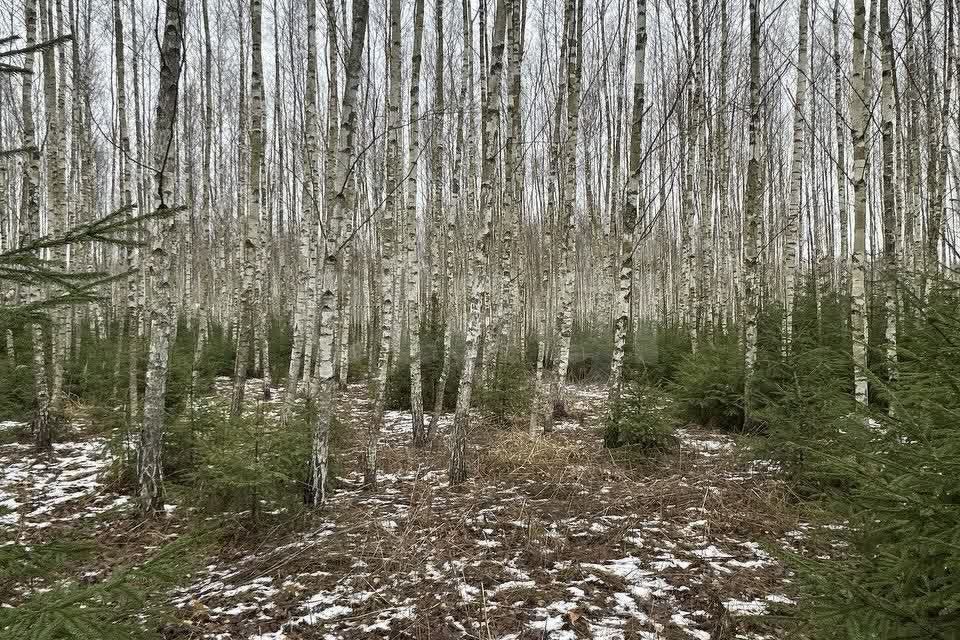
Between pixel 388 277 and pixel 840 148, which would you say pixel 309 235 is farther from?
pixel 840 148

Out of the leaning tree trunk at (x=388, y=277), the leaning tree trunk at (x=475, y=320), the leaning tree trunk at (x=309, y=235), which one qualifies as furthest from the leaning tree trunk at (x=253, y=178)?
the leaning tree trunk at (x=475, y=320)

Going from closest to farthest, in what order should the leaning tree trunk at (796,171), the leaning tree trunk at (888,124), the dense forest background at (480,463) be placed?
the dense forest background at (480,463), the leaning tree trunk at (888,124), the leaning tree trunk at (796,171)

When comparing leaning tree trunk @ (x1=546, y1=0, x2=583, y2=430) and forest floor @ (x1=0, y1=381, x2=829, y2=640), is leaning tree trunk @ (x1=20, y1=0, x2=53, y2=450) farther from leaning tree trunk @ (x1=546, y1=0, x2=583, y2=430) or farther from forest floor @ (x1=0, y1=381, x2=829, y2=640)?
leaning tree trunk @ (x1=546, y1=0, x2=583, y2=430)

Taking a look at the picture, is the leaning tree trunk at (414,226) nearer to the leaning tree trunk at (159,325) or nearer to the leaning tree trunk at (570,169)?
the leaning tree trunk at (570,169)

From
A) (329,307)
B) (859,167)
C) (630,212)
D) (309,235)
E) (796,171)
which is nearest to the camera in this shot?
(329,307)

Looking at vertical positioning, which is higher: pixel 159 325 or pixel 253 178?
pixel 253 178

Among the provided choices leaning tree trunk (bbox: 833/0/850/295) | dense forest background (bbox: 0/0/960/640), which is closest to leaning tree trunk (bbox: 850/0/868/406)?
dense forest background (bbox: 0/0/960/640)

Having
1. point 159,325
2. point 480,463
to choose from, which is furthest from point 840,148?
point 159,325

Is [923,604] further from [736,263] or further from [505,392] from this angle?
[736,263]

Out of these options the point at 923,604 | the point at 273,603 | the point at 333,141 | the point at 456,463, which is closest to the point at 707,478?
A: the point at 456,463

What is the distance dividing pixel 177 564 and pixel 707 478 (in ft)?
15.7

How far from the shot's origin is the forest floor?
9.46 feet

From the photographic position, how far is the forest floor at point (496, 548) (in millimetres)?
2885

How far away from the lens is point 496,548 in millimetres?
3764
